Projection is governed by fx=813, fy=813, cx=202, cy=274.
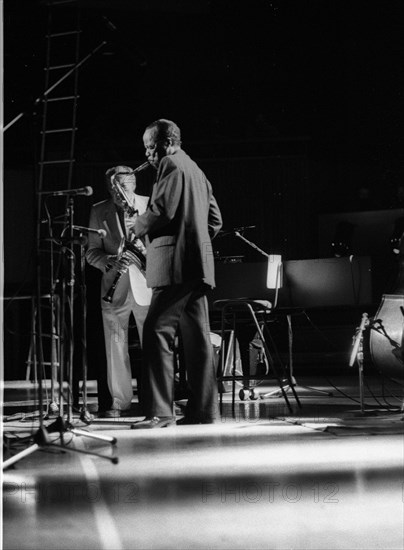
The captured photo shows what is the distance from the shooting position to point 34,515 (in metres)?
2.01

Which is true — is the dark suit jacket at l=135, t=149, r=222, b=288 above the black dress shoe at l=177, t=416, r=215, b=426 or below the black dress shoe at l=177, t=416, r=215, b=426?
above

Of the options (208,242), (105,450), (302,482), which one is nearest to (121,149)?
(208,242)

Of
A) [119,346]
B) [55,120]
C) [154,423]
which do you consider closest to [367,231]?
[119,346]

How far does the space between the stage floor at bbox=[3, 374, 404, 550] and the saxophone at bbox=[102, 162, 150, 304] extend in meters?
1.01

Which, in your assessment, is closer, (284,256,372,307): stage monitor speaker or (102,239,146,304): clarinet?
(102,239,146,304): clarinet

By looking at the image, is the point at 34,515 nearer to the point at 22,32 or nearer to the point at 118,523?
the point at 118,523

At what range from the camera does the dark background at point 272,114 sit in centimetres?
1102

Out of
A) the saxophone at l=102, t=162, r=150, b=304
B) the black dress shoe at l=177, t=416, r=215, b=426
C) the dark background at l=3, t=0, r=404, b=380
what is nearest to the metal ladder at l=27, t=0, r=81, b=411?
the saxophone at l=102, t=162, r=150, b=304

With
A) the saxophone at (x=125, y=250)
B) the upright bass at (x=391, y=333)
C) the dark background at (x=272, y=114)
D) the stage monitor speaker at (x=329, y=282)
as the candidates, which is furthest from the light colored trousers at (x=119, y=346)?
the dark background at (x=272, y=114)

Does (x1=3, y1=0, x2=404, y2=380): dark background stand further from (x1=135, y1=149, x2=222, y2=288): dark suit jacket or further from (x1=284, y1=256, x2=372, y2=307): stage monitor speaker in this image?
(x1=135, y1=149, x2=222, y2=288): dark suit jacket

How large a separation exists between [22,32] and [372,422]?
2346 millimetres

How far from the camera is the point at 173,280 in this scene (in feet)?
12.7

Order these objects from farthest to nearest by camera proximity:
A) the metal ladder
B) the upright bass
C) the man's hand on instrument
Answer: the man's hand on instrument
the upright bass
the metal ladder

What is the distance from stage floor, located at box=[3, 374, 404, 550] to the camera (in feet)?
5.86
